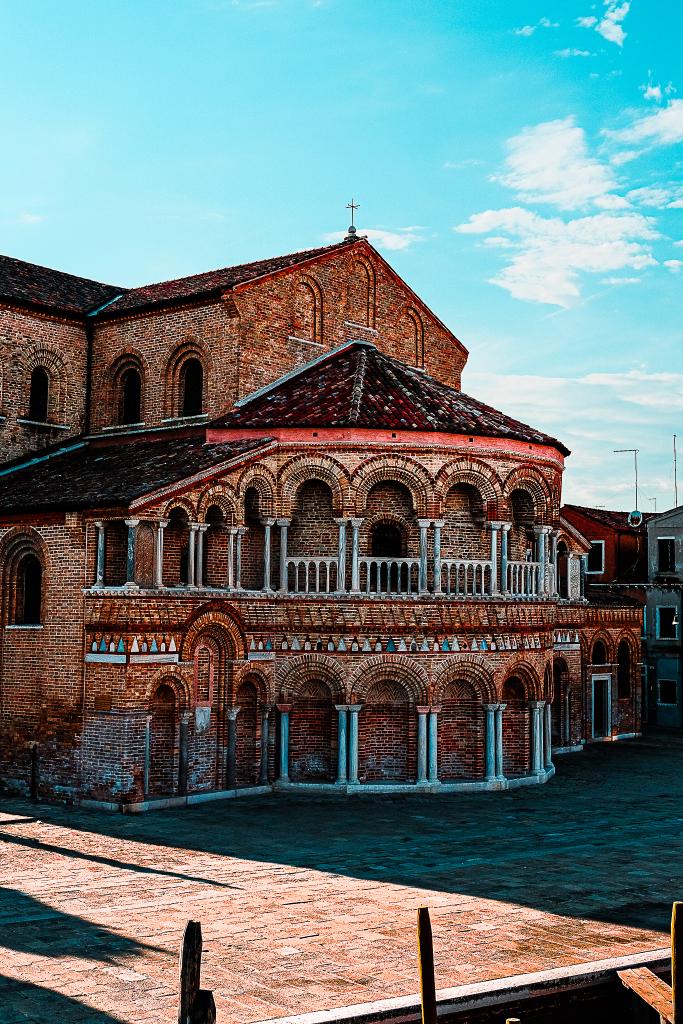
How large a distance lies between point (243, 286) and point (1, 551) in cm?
768

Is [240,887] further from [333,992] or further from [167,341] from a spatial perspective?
[167,341]

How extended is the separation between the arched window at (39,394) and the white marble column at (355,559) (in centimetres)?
927

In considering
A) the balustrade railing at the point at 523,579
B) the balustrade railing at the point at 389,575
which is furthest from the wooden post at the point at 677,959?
the balustrade railing at the point at 523,579

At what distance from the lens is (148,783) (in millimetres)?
20016

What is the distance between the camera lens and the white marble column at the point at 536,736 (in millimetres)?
23391

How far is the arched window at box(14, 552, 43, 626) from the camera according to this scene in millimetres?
21969

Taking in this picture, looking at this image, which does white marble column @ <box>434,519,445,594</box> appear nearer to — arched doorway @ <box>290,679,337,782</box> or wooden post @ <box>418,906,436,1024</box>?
arched doorway @ <box>290,679,337,782</box>

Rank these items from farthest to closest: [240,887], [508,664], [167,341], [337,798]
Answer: [167,341], [508,664], [337,798], [240,887]

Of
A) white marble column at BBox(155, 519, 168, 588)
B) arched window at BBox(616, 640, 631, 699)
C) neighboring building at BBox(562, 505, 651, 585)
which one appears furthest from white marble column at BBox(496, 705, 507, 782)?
neighboring building at BBox(562, 505, 651, 585)

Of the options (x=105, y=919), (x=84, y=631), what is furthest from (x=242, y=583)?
(x=105, y=919)

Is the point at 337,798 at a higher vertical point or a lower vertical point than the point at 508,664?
lower

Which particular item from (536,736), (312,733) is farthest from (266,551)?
(536,736)

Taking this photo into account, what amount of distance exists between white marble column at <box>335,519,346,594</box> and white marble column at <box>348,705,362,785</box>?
2366mm

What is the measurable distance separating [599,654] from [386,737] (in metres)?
12.9
